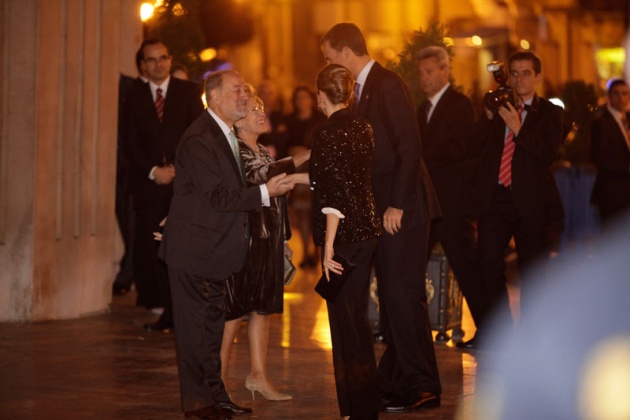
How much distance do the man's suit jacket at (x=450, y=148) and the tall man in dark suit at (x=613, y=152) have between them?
11.8 feet

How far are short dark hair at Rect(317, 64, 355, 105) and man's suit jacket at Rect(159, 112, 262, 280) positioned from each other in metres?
0.71

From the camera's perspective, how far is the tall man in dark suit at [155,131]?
35.8 feet

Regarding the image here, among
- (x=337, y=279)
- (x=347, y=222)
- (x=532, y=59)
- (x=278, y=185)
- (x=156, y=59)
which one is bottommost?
(x=337, y=279)

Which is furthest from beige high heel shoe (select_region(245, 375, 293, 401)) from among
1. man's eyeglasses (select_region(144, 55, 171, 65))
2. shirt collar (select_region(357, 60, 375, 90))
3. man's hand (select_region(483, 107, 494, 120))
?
man's eyeglasses (select_region(144, 55, 171, 65))

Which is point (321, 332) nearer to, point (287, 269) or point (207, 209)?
point (287, 269)

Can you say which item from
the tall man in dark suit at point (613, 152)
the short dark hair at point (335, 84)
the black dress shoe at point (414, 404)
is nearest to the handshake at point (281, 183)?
the short dark hair at point (335, 84)

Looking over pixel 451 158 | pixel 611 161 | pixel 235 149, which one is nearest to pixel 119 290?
pixel 451 158

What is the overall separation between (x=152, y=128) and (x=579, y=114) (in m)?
7.02

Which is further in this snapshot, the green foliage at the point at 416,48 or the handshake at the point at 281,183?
the green foliage at the point at 416,48

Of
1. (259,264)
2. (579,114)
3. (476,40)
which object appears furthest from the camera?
(476,40)

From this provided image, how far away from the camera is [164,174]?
A: 10.8m

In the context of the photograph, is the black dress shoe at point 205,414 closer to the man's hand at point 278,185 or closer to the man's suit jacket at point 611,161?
the man's hand at point 278,185

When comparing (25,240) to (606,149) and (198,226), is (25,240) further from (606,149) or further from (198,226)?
(606,149)

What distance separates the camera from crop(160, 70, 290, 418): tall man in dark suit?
754 cm
